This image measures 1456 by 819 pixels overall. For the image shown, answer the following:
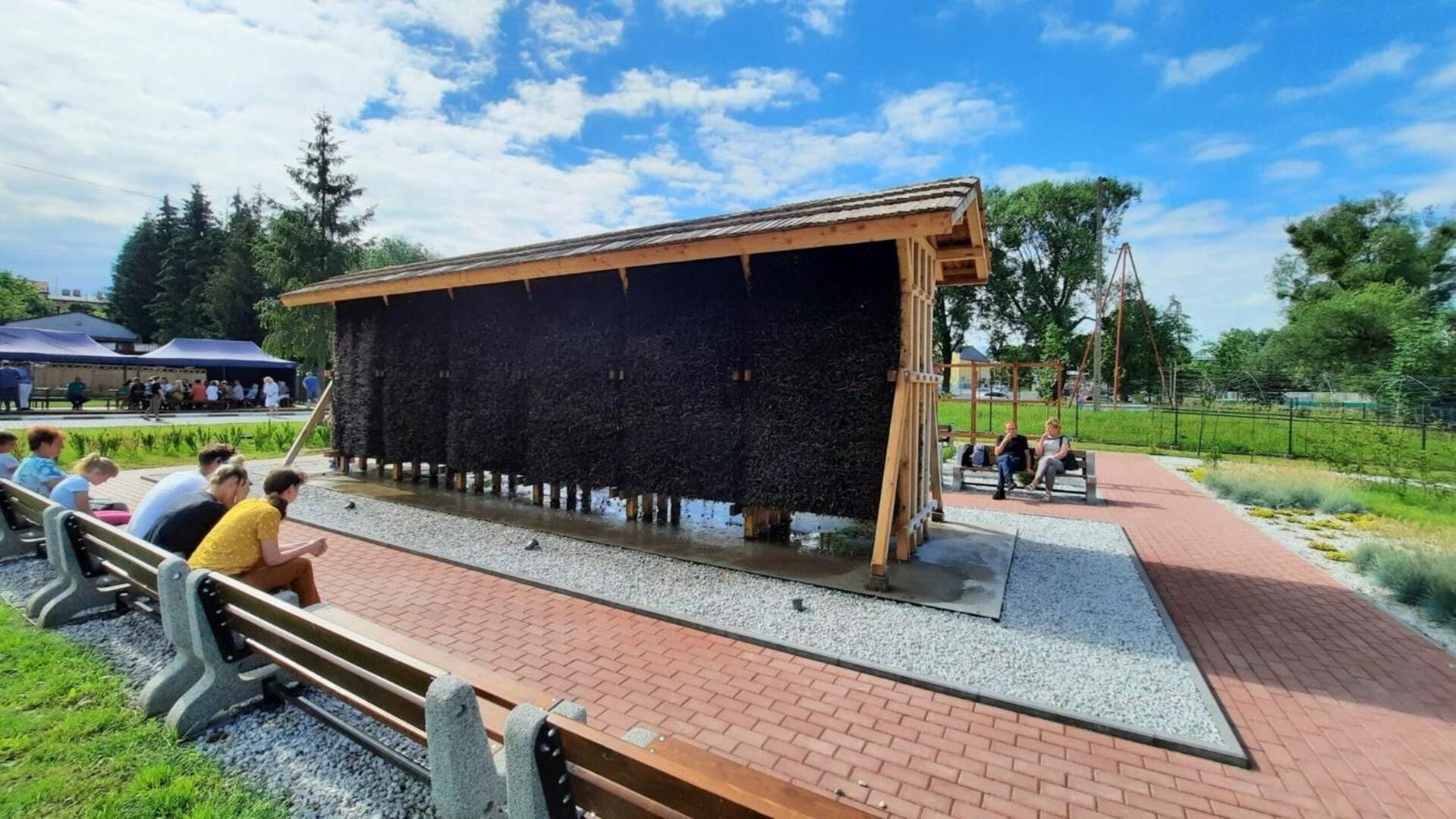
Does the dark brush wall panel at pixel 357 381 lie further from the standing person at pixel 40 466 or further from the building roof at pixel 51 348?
the building roof at pixel 51 348

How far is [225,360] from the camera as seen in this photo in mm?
28953

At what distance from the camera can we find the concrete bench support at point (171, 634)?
132 inches

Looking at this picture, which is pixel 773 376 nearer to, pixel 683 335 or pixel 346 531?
pixel 683 335

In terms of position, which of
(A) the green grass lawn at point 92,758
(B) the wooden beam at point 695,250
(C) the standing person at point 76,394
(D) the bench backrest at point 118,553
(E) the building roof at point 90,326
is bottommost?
(A) the green grass lawn at point 92,758

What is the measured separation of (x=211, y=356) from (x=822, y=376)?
3371 cm

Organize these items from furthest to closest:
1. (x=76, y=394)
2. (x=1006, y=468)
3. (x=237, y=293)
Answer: (x=237, y=293)
(x=76, y=394)
(x=1006, y=468)

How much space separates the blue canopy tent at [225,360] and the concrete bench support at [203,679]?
104 ft

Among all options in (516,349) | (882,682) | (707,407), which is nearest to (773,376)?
(707,407)

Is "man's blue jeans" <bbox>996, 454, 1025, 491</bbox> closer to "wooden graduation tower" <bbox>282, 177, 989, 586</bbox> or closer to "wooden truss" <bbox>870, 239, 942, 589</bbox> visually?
"wooden graduation tower" <bbox>282, 177, 989, 586</bbox>

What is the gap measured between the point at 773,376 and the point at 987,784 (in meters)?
4.44

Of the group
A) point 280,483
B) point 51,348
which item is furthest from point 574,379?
point 51,348

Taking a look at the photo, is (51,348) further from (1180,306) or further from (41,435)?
(1180,306)

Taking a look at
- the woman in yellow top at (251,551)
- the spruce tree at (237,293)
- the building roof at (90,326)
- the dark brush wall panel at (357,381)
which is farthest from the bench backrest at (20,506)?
the building roof at (90,326)

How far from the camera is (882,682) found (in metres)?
3.94
